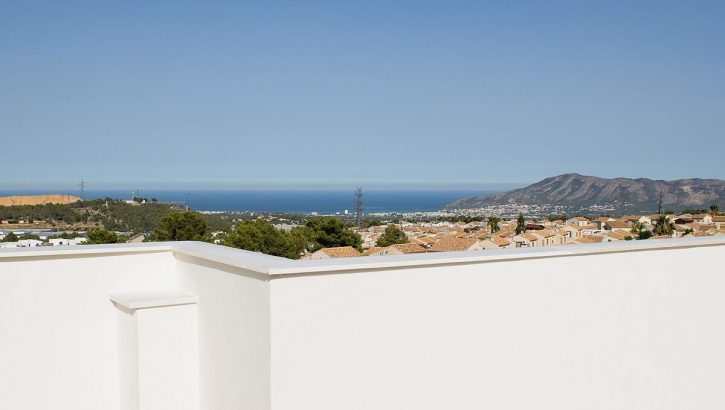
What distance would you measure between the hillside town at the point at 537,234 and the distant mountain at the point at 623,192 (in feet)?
3.40

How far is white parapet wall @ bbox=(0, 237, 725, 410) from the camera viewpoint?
217 cm

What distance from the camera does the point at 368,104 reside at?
75.7 metres

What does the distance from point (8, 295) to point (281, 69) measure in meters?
55.7

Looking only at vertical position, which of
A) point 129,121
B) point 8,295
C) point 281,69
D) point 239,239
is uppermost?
point 281,69

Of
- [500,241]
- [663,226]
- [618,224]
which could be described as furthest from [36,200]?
[618,224]

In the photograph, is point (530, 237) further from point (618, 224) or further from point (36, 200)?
point (36, 200)

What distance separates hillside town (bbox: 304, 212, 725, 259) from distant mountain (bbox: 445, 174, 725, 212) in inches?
40.9

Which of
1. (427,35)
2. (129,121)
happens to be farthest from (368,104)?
(427,35)

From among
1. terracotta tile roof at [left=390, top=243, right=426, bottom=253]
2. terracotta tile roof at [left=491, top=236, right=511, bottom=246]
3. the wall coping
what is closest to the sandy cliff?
terracotta tile roof at [left=390, top=243, right=426, bottom=253]

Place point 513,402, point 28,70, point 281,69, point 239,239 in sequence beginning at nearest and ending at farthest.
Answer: point 513,402 → point 239,239 → point 28,70 → point 281,69

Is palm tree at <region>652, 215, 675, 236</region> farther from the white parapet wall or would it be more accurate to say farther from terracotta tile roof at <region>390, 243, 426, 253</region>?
the white parapet wall

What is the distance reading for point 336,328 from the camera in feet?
7.26

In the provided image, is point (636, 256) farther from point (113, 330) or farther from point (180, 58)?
point (180, 58)

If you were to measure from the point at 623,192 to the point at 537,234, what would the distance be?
13.0m
